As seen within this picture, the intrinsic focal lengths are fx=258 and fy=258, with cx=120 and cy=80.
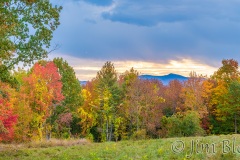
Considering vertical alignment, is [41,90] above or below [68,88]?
below

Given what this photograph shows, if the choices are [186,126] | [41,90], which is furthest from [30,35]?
[186,126]

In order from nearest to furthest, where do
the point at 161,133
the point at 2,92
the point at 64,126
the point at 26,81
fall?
the point at 2,92 < the point at 26,81 < the point at 161,133 < the point at 64,126

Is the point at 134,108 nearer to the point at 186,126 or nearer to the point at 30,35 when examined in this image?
the point at 186,126

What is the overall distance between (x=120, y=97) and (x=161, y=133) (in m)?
9.92

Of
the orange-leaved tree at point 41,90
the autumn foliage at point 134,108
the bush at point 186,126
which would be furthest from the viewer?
the autumn foliage at point 134,108

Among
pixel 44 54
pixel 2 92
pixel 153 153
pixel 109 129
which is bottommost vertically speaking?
pixel 109 129

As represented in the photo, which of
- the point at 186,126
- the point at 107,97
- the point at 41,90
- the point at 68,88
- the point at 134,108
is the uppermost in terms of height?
the point at 68,88

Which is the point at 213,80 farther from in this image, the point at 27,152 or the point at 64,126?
the point at 27,152

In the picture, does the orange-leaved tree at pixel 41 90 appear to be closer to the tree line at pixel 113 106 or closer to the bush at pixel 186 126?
the tree line at pixel 113 106

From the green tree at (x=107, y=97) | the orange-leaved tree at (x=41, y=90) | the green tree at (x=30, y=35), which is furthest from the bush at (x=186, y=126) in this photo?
the green tree at (x=30, y=35)

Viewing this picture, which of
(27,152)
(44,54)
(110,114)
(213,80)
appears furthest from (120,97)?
(44,54)

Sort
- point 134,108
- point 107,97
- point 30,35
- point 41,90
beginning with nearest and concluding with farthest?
point 30,35 < point 41,90 < point 134,108 < point 107,97

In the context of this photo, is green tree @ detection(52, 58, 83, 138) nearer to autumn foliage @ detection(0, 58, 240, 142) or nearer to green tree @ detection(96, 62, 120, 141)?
A: autumn foliage @ detection(0, 58, 240, 142)

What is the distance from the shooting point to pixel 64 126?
4391 centimetres
